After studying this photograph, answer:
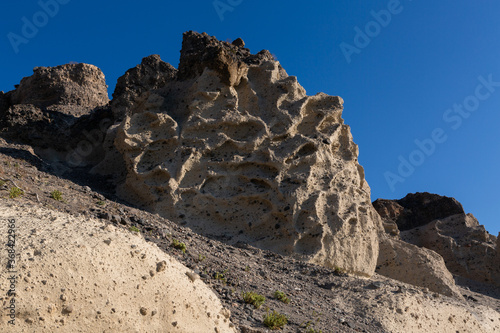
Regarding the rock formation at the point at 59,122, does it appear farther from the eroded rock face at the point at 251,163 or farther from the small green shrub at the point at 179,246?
the small green shrub at the point at 179,246

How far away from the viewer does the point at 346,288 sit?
9.11 m

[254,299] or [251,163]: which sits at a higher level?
[251,163]

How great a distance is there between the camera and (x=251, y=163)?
11.2 m

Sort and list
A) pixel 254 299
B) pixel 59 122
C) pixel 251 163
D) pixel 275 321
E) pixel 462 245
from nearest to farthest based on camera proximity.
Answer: pixel 275 321 < pixel 254 299 < pixel 251 163 < pixel 59 122 < pixel 462 245

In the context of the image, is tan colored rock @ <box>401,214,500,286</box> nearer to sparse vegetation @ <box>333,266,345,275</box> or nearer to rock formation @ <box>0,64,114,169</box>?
sparse vegetation @ <box>333,266,345,275</box>

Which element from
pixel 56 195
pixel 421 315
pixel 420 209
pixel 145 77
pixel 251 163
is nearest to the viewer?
pixel 56 195

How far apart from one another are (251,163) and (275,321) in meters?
5.47

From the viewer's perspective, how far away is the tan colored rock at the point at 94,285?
4648 millimetres

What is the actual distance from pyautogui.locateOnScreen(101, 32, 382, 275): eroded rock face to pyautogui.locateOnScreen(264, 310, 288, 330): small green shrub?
3618 millimetres

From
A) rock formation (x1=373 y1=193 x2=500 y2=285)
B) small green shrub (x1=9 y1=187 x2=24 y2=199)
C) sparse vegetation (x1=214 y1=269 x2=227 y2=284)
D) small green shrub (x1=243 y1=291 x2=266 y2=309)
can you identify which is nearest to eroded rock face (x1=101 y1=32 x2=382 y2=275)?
sparse vegetation (x1=214 y1=269 x2=227 y2=284)

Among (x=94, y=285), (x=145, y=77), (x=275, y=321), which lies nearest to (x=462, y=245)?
(x=145, y=77)

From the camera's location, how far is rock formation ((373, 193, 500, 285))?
59.9 ft

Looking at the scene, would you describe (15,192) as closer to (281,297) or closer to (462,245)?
(281,297)

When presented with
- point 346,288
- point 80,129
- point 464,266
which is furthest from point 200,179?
point 464,266
